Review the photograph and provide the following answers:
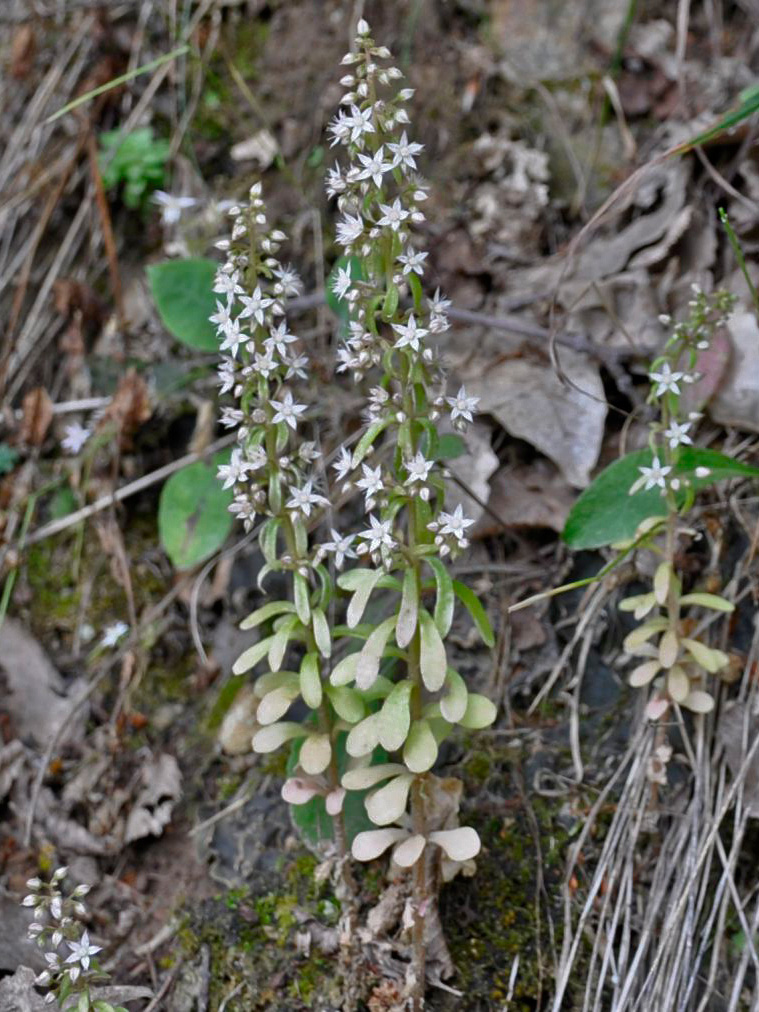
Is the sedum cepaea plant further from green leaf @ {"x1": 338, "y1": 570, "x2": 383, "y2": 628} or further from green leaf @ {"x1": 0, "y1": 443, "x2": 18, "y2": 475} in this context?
green leaf @ {"x1": 0, "y1": 443, "x2": 18, "y2": 475}

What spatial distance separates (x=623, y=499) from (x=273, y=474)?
3.26 feet

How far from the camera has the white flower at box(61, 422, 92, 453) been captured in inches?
135

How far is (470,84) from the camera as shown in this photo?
12.3ft

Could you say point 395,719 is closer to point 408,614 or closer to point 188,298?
point 408,614

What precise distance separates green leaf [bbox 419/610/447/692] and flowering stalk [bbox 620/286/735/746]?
0.56 meters

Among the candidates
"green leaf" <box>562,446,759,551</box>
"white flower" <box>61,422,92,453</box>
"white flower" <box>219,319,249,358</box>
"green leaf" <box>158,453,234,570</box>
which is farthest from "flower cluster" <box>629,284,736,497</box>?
"white flower" <box>61,422,92,453</box>

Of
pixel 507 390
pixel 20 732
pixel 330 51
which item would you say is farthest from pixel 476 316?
pixel 20 732

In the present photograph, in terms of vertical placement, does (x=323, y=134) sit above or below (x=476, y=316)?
above

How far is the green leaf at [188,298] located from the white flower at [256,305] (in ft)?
4.00

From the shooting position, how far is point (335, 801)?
2.23m

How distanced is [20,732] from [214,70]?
102 inches

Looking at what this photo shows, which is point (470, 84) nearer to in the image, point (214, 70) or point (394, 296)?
point (214, 70)

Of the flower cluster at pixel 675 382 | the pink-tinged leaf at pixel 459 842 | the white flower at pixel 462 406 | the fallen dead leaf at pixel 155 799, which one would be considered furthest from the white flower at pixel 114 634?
the flower cluster at pixel 675 382

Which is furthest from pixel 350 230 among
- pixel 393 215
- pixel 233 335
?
pixel 233 335
